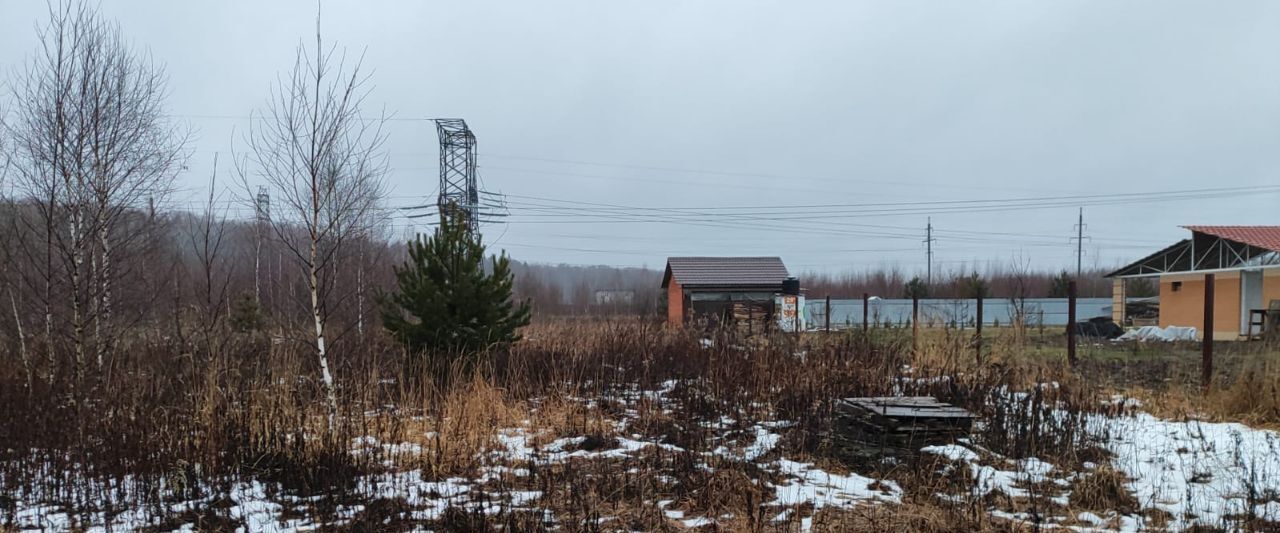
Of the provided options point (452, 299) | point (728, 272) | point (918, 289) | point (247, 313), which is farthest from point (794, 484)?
point (918, 289)

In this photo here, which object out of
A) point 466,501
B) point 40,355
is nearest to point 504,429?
point 466,501

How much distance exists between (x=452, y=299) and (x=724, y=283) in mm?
16160

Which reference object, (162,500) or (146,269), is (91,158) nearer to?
(146,269)

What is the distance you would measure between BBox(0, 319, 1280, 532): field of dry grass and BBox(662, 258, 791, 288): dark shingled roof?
15.8 m

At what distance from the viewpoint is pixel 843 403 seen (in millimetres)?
5781

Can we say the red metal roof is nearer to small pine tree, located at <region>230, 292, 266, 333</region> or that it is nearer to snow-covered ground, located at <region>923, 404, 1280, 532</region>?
snow-covered ground, located at <region>923, 404, 1280, 532</region>

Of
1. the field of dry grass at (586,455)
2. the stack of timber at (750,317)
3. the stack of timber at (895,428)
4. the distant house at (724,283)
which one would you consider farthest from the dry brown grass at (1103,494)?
the distant house at (724,283)

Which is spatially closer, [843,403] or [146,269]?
[843,403]

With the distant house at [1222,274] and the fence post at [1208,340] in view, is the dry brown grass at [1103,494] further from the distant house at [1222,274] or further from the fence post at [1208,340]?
the distant house at [1222,274]

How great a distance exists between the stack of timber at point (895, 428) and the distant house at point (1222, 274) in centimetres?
1835

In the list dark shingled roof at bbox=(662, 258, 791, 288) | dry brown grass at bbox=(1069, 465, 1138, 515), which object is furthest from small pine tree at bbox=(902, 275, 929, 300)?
dry brown grass at bbox=(1069, 465, 1138, 515)

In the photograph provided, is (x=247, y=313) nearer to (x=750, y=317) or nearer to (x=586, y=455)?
(x=750, y=317)

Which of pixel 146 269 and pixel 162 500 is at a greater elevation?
pixel 146 269

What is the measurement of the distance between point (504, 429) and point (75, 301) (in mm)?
3687
